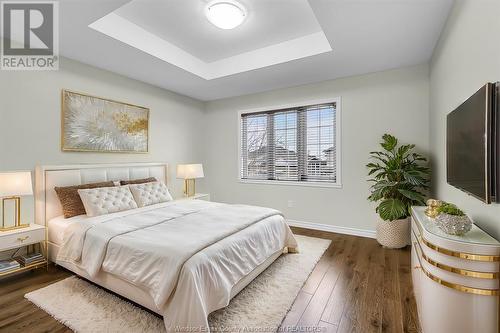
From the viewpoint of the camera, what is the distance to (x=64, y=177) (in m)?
3.06

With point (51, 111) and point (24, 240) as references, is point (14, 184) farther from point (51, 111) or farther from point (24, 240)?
point (51, 111)

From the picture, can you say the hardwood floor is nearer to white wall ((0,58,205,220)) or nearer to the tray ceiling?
the tray ceiling

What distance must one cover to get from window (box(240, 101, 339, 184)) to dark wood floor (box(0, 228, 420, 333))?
161 cm

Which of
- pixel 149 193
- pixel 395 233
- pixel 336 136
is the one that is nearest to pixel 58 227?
pixel 149 193

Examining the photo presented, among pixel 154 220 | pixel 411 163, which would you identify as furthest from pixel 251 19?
pixel 411 163

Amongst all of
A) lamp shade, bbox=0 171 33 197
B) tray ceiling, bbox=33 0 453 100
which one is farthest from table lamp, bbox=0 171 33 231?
tray ceiling, bbox=33 0 453 100

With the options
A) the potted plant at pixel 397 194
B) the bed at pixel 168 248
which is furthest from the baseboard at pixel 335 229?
the bed at pixel 168 248

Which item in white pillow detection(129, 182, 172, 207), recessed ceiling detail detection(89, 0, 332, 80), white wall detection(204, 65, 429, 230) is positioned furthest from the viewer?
white wall detection(204, 65, 429, 230)

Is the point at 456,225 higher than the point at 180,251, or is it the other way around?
the point at 456,225

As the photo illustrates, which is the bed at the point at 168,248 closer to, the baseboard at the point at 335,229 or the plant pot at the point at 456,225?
the baseboard at the point at 335,229

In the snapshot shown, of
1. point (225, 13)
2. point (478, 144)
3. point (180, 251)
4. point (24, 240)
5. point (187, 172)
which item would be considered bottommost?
point (24, 240)

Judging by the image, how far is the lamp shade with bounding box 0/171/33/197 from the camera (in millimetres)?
2385

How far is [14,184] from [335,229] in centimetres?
425

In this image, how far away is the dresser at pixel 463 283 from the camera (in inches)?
48.4
